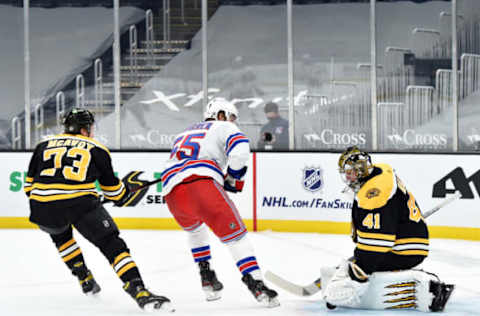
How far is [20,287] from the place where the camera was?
4441 mm

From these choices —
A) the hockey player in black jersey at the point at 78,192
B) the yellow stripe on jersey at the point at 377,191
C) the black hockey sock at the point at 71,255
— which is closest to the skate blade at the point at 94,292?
the black hockey sock at the point at 71,255

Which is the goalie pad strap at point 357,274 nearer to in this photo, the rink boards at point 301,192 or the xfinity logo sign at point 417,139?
the rink boards at point 301,192

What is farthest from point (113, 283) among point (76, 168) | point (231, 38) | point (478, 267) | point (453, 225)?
point (231, 38)

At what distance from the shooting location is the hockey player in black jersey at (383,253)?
3.44 meters

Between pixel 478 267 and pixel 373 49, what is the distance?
127 inches

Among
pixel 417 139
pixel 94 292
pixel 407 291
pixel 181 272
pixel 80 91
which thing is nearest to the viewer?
pixel 407 291

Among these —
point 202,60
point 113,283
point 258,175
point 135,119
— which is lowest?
point 113,283

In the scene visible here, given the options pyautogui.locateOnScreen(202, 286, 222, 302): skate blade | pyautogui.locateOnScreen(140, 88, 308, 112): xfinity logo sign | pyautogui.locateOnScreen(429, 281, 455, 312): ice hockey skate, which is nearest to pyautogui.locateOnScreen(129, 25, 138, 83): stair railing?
pyautogui.locateOnScreen(140, 88, 308, 112): xfinity logo sign

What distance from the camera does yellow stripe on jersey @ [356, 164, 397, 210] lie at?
11.3 ft

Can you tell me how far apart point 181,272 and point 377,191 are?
6.13ft

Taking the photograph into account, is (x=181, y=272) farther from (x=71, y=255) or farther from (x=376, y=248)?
(x=376, y=248)

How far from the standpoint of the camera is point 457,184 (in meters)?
6.13

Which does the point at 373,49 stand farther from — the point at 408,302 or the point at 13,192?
the point at 408,302

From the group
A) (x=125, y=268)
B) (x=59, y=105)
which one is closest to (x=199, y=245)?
(x=125, y=268)
